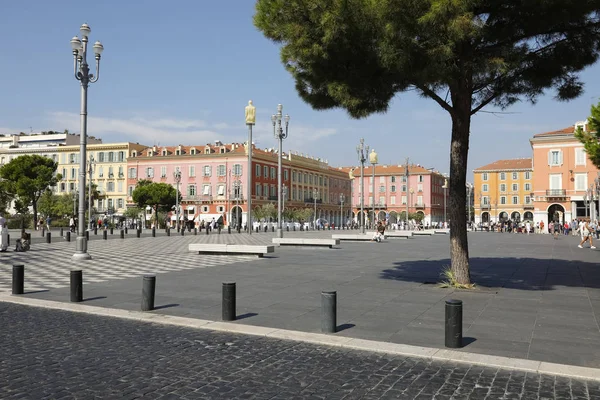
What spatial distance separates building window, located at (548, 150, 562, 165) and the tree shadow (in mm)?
56723

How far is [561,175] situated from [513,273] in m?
61.5

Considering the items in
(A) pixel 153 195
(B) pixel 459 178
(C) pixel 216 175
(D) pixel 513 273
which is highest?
(C) pixel 216 175

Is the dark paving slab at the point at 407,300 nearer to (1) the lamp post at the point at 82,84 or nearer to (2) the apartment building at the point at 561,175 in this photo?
(1) the lamp post at the point at 82,84

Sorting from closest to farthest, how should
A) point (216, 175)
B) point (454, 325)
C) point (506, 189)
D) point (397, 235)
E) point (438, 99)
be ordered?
point (454, 325) < point (438, 99) < point (397, 235) < point (216, 175) < point (506, 189)

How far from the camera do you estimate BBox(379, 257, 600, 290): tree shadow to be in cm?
1231

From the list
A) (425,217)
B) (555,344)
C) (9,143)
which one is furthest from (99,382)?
(9,143)

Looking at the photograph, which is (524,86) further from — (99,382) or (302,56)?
(99,382)

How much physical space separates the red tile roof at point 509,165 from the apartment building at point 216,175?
38731 millimetres

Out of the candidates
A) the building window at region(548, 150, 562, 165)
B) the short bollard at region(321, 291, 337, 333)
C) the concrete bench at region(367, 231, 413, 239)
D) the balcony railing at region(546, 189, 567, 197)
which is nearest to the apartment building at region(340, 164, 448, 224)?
the building window at region(548, 150, 562, 165)

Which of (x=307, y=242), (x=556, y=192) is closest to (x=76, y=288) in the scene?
(x=307, y=242)

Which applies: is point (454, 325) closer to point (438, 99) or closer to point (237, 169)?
point (438, 99)

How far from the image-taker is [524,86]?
37.4 feet

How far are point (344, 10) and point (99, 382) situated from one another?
23.4ft

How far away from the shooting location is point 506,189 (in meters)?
101
